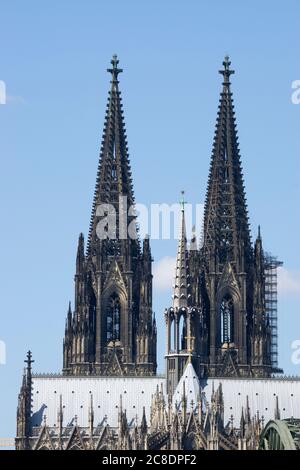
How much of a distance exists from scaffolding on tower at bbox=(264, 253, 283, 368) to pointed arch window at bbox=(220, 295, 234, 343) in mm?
10778

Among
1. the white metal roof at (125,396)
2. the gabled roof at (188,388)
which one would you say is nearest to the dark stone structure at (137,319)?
the white metal roof at (125,396)

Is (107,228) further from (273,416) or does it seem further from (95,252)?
(273,416)

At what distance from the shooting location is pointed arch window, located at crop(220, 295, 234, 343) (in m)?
130

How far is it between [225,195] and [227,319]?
7.86 metres

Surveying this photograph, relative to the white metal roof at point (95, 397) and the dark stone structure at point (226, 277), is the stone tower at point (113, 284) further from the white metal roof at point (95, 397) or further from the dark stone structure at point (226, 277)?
the dark stone structure at point (226, 277)

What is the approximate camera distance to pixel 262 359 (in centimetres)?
13012

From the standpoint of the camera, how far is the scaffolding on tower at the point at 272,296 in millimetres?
140750

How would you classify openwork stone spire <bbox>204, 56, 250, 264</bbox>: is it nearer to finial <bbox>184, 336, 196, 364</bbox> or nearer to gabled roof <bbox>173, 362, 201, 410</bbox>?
finial <bbox>184, 336, 196, 364</bbox>

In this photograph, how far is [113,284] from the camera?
130250 mm

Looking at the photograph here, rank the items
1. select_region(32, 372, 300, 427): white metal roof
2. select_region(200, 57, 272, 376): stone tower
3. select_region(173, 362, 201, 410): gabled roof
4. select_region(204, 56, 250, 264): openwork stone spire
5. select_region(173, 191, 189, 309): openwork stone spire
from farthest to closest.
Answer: select_region(204, 56, 250, 264): openwork stone spire → select_region(200, 57, 272, 376): stone tower → select_region(32, 372, 300, 427): white metal roof → select_region(173, 191, 189, 309): openwork stone spire → select_region(173, 362, 201, 410): gabled roof

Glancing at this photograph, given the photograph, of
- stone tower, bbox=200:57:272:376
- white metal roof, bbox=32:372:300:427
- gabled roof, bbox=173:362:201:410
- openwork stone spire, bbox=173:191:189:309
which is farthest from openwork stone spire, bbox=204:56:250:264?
gabled roof, bbox=173:362:201:410

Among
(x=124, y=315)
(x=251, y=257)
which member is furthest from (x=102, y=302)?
(x=251, y=257)

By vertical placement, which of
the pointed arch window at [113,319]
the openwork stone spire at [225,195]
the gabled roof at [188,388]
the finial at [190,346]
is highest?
the openwork stone spire at [225,195]

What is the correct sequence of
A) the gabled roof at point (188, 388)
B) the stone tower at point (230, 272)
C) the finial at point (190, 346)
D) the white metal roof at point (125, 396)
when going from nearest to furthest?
the gabled roof at point (188, 388) → the finial at point (190, 346) → the white metal roof at point (125, 396) → the stone tower at point (230, 272)
